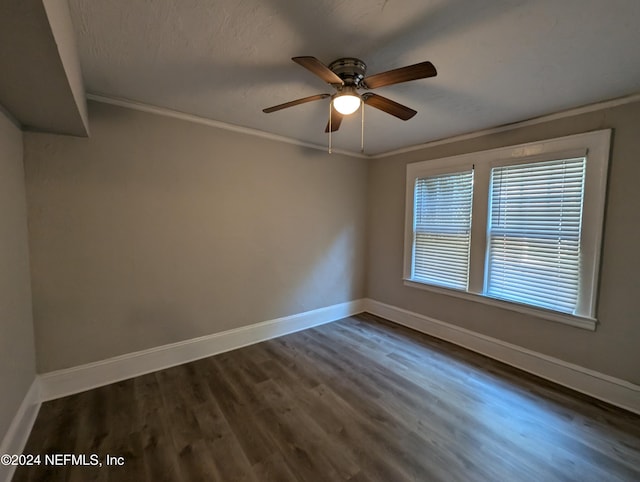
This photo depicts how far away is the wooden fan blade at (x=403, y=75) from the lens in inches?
55.2

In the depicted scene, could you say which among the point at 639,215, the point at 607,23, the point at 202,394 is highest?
the point at 607,23

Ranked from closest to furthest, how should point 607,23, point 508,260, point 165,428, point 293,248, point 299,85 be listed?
point 607,23 < point 165,428 < point 299,85 < point 508,260 < point 293,248

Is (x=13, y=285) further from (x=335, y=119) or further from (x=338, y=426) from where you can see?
(x=335, y=119)

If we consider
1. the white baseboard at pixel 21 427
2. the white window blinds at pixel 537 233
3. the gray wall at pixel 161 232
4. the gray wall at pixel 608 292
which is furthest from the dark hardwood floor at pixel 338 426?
the white window blinds at pixel 537 233

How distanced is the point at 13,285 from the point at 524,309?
414cm

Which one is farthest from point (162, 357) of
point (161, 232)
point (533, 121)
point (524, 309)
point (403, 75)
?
point (533, 121)

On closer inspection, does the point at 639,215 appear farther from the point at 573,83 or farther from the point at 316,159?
the point at 316,159

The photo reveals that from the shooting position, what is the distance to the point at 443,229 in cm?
342

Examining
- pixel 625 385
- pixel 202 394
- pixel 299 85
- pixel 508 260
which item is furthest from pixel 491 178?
pixel 202 394

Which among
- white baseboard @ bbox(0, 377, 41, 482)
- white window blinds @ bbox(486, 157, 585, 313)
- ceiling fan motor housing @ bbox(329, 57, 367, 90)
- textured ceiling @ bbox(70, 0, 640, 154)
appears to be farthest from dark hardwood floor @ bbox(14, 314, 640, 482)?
textured ceiling @ bbox(70, 0, 640, 154)

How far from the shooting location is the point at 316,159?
3.65m

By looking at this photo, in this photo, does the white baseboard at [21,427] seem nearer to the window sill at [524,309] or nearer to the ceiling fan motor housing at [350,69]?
the ceiling fan motor housing at [350,69]

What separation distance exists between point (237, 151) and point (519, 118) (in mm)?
2871

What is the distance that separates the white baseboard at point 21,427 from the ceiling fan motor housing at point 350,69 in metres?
2.89
